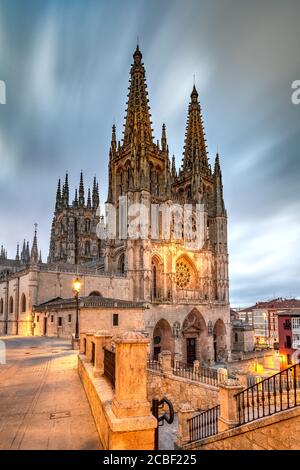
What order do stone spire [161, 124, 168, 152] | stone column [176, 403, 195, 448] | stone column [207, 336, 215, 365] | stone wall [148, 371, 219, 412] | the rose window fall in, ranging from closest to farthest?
stone column [176, 403, 195, 448] < stone wall [148, 371, 219, 412] < stone column [207, 336, 215, 365] < the rose window < stone spire [161, 124, 168, 152]

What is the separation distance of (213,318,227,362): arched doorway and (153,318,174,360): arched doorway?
1018cm

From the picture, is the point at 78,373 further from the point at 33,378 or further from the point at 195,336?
the point at 195,336

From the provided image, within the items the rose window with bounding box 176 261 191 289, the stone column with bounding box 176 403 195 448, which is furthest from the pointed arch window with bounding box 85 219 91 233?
the stone column with bounding box 176 403 195 448

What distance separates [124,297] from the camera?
38156 millimetres

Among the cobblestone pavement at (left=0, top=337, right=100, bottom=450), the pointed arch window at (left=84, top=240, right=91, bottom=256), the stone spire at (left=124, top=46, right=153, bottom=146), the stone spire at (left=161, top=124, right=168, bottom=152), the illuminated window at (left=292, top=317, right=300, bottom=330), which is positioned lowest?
the illuminated window at (left=292, top=317, right=300, bottom=330)

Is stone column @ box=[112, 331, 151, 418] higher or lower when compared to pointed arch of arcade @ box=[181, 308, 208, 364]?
higher

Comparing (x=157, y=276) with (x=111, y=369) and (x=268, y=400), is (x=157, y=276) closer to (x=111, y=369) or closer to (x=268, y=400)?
(x=268, y=400)

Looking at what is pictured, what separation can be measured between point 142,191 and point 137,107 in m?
14.5

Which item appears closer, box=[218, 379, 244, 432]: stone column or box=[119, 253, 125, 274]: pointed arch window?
Answer: box=[218, 379, 244, 432]: stone column

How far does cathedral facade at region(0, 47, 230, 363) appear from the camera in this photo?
3594 centimetres

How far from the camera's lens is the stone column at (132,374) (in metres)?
4.41

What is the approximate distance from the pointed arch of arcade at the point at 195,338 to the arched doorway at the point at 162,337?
352 centimetres

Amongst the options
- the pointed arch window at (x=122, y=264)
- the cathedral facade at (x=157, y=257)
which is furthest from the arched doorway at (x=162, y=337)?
the pointed arch window at (x=122, y=264)

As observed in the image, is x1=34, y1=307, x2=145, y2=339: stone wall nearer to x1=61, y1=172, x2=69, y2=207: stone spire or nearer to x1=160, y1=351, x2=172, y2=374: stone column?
x1=160, y1=351, x2=172, y2=374: stone column
